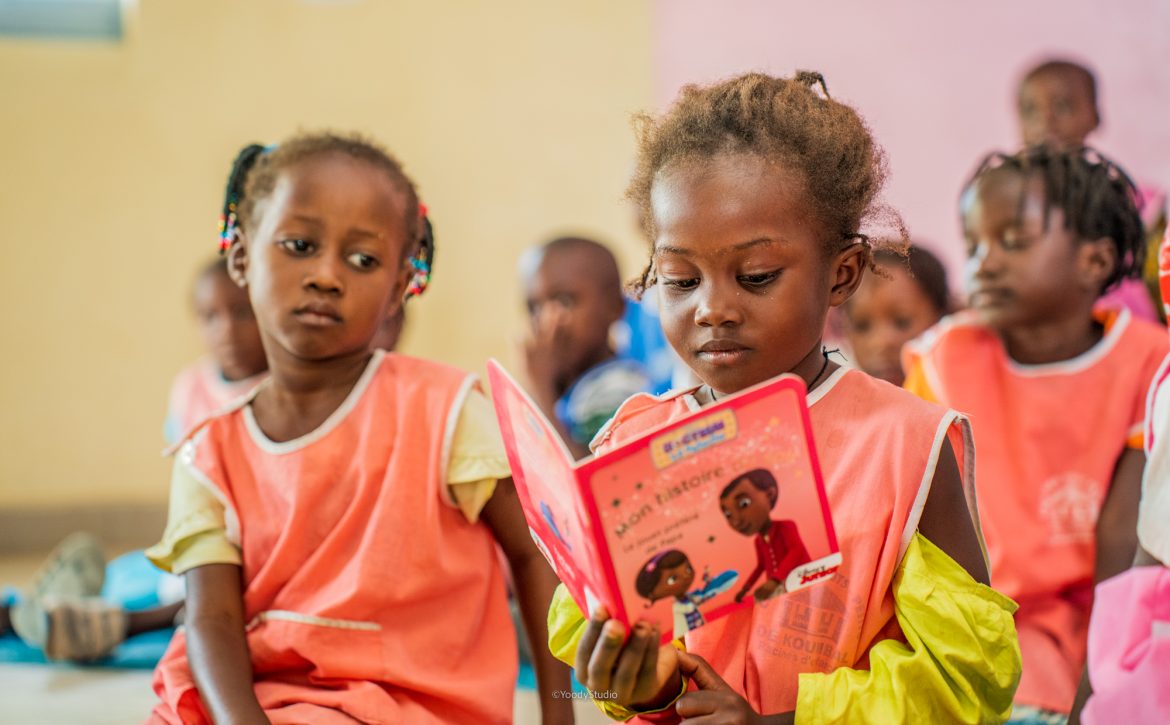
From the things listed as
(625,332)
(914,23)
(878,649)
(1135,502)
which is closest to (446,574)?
(878,649)

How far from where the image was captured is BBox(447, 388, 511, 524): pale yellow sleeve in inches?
65.6

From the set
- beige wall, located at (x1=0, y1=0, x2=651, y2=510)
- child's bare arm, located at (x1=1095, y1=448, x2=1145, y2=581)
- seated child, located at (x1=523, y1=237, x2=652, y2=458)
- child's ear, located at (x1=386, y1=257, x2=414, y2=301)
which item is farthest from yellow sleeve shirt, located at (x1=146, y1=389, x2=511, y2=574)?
beige wall, located at (x1=0, y1=0, x2=651, y2=510)

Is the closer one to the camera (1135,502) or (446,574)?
(446,574)

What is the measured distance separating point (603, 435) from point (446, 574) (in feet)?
1.21

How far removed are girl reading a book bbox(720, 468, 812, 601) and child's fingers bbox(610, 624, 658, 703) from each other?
0.11 metres

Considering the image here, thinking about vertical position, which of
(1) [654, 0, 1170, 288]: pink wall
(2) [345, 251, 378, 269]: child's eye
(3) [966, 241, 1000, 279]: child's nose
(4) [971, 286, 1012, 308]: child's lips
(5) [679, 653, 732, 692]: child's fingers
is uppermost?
(1) [654, 0, 1170, 288]: pink wall

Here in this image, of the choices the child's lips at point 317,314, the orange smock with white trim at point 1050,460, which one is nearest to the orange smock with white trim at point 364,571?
the child's lips at point 317,314

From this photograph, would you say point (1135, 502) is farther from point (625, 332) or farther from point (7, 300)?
point (7, 300)

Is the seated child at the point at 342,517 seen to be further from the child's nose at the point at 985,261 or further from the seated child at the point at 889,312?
the seated child at the point at 889,312

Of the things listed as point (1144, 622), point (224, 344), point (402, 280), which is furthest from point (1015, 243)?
point (224, 344)

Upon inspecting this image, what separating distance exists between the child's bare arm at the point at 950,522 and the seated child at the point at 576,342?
1.62m

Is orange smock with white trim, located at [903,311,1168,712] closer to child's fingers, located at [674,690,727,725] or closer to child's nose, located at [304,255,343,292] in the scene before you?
child's fingers, located at [674,690,727,725]

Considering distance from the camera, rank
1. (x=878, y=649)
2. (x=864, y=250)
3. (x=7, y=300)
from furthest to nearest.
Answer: (x=7, y=300) → (x=864, y=250) → (x=878, y=649)

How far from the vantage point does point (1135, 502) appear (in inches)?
79.0
